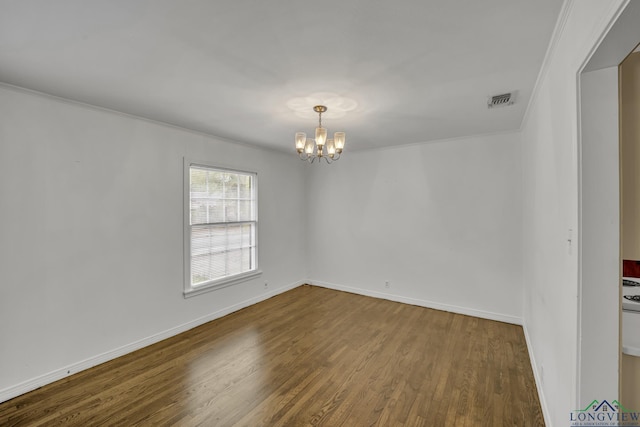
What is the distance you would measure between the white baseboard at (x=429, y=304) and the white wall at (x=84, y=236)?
2.24 m

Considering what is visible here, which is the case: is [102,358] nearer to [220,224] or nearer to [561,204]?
[220,224]

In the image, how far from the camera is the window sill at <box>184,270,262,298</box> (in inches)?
141

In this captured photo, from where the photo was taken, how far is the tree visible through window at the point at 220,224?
12.1ft

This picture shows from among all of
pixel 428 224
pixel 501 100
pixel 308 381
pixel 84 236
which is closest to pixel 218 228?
pixel 84 236

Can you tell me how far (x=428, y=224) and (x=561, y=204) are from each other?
277 centimetres

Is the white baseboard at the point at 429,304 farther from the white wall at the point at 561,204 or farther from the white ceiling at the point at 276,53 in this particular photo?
the white ceiling at the point at 276,53

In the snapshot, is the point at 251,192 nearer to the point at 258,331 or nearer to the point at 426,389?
the point at 258,331

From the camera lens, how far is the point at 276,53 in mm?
1773

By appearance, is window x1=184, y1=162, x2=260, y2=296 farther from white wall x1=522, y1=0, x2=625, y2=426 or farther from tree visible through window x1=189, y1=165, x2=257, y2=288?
white wall x1=522, y1=0, x2=625, y2=426

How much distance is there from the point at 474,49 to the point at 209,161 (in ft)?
10.5

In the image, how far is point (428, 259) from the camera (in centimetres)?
426

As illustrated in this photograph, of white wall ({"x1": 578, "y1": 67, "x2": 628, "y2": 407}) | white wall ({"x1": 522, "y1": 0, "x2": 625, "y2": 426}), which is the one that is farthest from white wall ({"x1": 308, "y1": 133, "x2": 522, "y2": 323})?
white wall ({"x1": 578, "y1": 67, "x2": 628, "y2": 407})

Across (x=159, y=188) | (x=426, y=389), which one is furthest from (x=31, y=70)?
(x=426, y=389)

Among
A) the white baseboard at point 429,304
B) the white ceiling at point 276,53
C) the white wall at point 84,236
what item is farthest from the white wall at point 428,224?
the white wall at point 84,236
